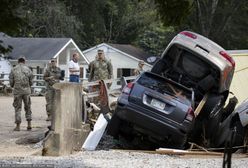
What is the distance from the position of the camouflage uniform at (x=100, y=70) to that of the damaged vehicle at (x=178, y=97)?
3.87m

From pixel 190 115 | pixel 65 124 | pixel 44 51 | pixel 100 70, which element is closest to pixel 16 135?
pixel 100 70

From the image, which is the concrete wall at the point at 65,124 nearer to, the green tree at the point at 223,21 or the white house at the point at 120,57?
the green tree at the point at 223,21

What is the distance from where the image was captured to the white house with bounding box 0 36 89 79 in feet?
156

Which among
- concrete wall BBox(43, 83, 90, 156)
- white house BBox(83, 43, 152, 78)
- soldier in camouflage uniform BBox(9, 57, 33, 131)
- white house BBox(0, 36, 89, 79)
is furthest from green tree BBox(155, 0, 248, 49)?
concrete wall BBox(43, 83, 90, 156)

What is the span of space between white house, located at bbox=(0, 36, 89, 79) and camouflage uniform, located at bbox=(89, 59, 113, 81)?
29.9 metres

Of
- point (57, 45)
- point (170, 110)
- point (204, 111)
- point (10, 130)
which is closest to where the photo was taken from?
point (170, 110)

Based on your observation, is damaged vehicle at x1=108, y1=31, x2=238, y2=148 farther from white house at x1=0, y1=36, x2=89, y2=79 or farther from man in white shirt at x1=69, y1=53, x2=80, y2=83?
white house at x1=0, y1=36, x2=89, y2=79

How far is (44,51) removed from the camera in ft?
159

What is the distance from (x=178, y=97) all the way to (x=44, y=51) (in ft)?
123

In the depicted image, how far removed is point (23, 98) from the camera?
16.5m

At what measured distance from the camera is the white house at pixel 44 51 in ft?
156

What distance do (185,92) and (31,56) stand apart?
37.5 metres

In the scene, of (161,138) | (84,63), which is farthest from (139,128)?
(84,63)

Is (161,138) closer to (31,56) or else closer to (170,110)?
(170,110)
